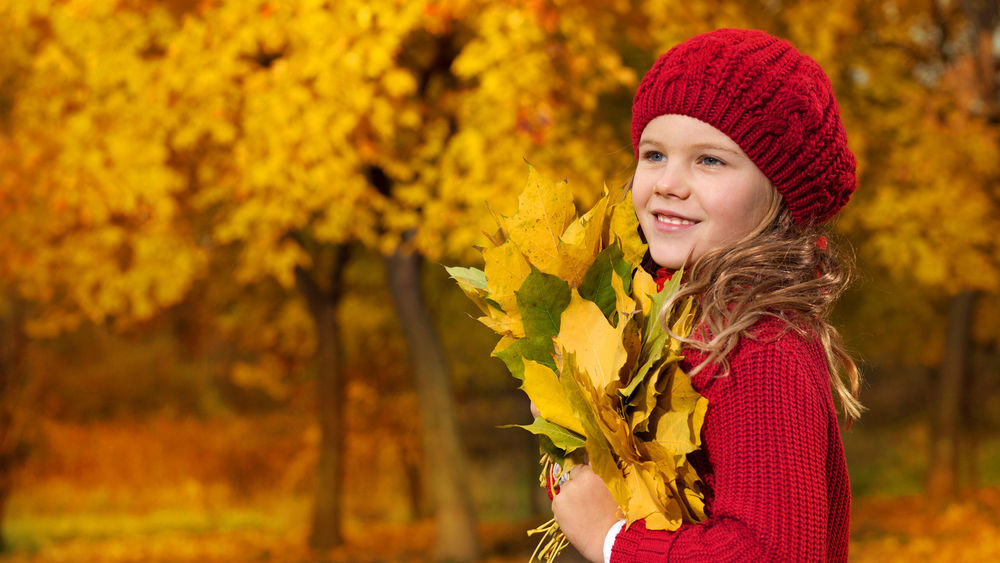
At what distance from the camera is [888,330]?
50.1 ft

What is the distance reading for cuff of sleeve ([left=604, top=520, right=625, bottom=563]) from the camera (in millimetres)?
1673

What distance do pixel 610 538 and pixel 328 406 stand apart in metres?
10.7

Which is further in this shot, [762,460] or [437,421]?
[437,421]

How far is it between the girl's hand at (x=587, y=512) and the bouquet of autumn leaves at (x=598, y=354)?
2.2 inches

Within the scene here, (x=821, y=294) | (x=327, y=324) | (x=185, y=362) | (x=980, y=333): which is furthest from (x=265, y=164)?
(x=185, y=362)

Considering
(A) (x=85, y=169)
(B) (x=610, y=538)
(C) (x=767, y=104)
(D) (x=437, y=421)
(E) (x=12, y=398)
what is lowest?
(B) (x=610, y=538)

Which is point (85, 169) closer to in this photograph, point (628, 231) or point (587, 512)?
point (628, 231)

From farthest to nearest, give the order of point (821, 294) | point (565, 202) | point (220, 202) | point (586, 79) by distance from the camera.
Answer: point (220, 202), point (586, 79), point (565, 202), point (821, 294)

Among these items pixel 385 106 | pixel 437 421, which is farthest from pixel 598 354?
pixel 437 421

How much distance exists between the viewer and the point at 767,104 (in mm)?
1721

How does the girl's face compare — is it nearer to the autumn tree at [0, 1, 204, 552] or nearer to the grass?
the autumn tree at [0, 1, 204, 552]

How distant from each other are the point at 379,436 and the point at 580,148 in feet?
31.0

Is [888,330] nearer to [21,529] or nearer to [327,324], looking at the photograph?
[327,324]

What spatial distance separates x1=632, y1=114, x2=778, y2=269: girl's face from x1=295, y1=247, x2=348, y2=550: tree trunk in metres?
10.2
